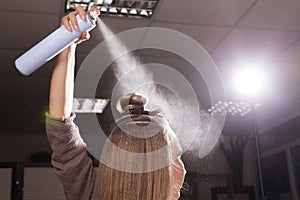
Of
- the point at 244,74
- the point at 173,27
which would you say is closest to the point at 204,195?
the point at 244,74

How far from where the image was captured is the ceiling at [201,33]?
2.27 m

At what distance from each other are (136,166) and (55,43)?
0.28 meters

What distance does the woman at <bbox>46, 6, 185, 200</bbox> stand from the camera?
0.80 meters

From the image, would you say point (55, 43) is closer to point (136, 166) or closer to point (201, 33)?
point (136, 166)

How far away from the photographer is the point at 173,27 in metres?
2.52

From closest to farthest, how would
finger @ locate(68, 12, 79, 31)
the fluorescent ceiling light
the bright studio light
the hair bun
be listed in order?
finger @ locate(68, 12, 79, 31), the hair bun, the fluorescent ceiling light, the bright studio light

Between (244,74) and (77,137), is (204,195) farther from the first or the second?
(77,137)

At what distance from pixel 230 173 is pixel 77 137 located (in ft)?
15.8

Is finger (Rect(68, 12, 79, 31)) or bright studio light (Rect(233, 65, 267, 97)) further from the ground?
bright studio light (Rect(233, 65, 267, 97))

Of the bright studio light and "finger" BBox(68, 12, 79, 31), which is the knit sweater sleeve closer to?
"finger" BBox(68, 12, 79, 31)

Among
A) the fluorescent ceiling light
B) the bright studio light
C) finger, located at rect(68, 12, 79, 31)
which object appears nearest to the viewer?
finger, located at rect(68, 12, 79, 31)

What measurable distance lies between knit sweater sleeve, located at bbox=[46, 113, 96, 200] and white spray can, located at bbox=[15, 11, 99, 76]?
107 millimetres

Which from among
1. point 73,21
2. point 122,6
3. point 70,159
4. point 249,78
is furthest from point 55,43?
point 249,78

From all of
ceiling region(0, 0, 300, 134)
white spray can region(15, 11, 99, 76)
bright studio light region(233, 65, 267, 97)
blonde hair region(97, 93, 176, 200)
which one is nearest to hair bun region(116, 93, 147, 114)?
blonde hair region(97, 93, 176, 200)
